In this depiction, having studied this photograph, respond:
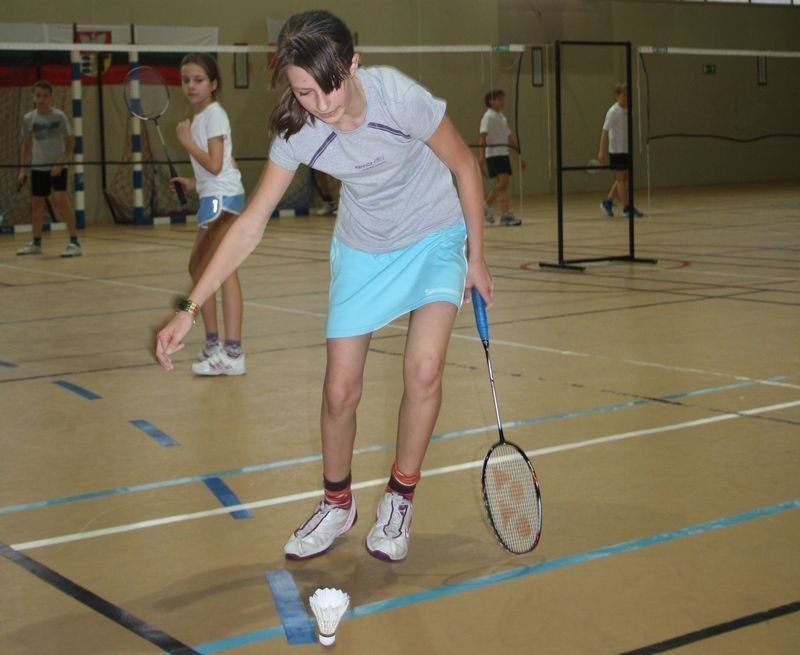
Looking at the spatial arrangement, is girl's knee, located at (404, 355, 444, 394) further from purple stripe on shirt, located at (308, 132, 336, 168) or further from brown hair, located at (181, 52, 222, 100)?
brown hair, located at (181, 52, 222, 100)

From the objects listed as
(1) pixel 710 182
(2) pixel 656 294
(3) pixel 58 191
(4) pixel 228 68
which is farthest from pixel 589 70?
(2) pixel 656 294

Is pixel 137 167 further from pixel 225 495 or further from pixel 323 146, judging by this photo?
pixel 323 146

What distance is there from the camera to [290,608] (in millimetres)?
3398

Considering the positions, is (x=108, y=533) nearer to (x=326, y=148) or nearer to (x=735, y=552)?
(x=326, y=148)

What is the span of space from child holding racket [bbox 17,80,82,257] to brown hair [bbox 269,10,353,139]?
450 inches

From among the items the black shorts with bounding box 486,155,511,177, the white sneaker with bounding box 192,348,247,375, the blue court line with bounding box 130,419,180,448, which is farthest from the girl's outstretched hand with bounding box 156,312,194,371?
the black shorts with bounding box 486,155,511,177

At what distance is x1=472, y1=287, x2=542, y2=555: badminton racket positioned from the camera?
367cm

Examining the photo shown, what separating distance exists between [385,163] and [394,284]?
15.4 inches

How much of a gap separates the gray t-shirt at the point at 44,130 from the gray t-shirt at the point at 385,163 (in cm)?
1218

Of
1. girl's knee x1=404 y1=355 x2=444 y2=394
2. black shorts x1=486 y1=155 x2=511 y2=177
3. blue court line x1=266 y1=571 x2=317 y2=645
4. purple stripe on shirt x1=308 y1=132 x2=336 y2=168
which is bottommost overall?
blue court line x1=266 y1=571 x2=317 y2=645

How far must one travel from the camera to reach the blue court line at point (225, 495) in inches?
169

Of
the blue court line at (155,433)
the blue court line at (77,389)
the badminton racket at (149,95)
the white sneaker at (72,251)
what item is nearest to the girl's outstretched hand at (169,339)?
the blue court line at (155,433)

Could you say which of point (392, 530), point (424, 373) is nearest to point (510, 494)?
point (392, 530)

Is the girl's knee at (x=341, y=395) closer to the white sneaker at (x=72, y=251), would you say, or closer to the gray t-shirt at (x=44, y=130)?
the white sneaker at (x=72, y=251)
